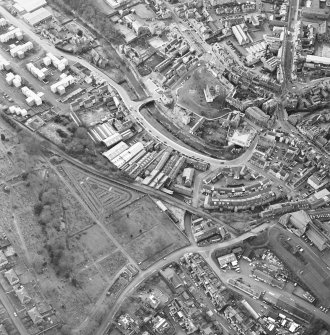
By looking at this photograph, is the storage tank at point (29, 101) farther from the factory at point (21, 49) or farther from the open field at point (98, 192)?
the open field at point (98, 192)

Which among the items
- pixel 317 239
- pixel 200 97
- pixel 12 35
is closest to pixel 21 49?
pixel 12 35

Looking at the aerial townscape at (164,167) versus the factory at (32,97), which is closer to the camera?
the aerial townscape at (164,167)

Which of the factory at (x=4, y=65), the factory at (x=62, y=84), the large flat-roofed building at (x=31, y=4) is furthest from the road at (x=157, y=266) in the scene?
the large flat-roofed building at (x=31, y=4)

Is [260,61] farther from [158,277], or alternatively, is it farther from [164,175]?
[158,277]

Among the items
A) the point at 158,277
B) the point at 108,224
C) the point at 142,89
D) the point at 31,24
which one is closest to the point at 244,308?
the point at 158,277

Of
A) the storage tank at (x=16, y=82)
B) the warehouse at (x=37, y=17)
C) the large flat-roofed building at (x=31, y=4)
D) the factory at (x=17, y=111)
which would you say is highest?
the large flat-roofed building at (x=31, y=4)

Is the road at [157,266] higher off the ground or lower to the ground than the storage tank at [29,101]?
lower

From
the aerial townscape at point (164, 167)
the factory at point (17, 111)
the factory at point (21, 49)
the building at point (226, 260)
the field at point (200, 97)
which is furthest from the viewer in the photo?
the factory at point (21, 49)

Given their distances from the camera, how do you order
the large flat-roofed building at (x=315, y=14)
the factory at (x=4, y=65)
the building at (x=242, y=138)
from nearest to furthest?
1. the building at (x=242, y=138)
2. the factory at (x=4, y=65)
3. the large flat-roofed building at (x=315, y=14)
